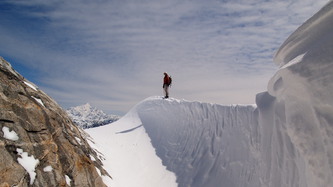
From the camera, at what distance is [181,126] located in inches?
526

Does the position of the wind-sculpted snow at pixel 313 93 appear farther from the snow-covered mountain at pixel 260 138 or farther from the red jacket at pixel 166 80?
the red jacket at pixel 166 80

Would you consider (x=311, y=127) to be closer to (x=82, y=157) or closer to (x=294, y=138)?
(x=294, y=138)

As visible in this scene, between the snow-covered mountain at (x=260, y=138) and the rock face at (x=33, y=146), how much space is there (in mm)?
2005

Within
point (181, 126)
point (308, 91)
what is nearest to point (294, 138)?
point (308, 91)

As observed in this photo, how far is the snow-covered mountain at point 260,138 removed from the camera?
344 centimetres

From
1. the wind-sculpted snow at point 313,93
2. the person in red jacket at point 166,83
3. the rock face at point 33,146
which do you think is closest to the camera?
the wind-sculpted snow at point 313,93

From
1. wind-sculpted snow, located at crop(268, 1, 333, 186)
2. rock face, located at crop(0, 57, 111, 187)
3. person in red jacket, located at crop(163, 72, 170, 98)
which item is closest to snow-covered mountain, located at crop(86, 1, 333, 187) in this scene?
wind-sculpted snow, located at crop(268, 1, 333, 186)

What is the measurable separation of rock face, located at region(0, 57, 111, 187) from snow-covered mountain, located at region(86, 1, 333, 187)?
200cm

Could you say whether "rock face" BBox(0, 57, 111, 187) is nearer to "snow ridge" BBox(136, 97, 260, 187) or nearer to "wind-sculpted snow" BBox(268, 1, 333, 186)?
"snow ridge" BBox(136, 97, 260, 187)

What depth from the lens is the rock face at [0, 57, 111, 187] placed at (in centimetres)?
425

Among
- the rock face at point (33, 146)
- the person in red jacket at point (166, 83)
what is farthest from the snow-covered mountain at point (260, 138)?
the rock face at point (33, 146)

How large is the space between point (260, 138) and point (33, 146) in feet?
20.0

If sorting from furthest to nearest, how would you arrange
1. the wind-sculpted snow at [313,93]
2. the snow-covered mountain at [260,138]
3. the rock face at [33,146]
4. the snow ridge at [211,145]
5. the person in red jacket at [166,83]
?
the person in red jacket at [166,83] < the snow ridge at [211,145] < the rock face at [33,146] < the snow-covered mountain at [260,138] < the wind-sculpted snow at [313,93]

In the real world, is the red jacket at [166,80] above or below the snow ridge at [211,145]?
above
